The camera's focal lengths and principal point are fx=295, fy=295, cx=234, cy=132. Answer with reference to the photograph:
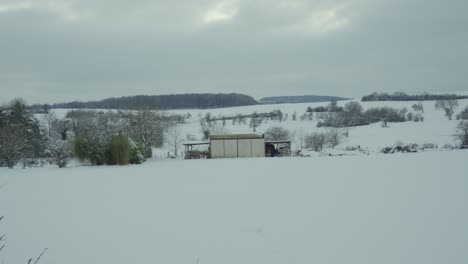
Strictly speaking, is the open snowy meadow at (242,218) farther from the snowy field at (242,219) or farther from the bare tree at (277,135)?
the bare tree at (277,135)

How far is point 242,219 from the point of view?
19.6ft

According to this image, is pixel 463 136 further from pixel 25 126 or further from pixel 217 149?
pixel 25 126

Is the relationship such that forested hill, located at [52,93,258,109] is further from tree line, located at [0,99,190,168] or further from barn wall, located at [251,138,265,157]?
barn wall, located at [251,138,265,157]

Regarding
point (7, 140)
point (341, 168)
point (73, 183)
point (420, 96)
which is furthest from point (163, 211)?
point (420, 96)

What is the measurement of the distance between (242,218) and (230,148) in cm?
1399

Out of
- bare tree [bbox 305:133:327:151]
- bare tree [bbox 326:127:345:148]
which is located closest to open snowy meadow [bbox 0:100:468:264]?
bare tree [bbox 305:133:327:151]

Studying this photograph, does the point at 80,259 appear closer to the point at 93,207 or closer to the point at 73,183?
the point at 93,207

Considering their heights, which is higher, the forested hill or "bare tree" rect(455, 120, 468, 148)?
the forested hill

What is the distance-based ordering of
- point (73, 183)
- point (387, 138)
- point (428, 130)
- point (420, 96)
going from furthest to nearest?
point (420, 96), point (428, 130), point (387, 138), point (73, 183)

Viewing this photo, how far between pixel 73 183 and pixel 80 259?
5.50 meters

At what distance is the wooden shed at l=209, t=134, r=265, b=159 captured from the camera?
65.4 feet

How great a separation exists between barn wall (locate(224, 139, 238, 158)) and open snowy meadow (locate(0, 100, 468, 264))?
998 centimetres

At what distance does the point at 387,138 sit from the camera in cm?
3856

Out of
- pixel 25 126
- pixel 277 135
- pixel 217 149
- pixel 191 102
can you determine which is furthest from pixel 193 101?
pixel 217 149
